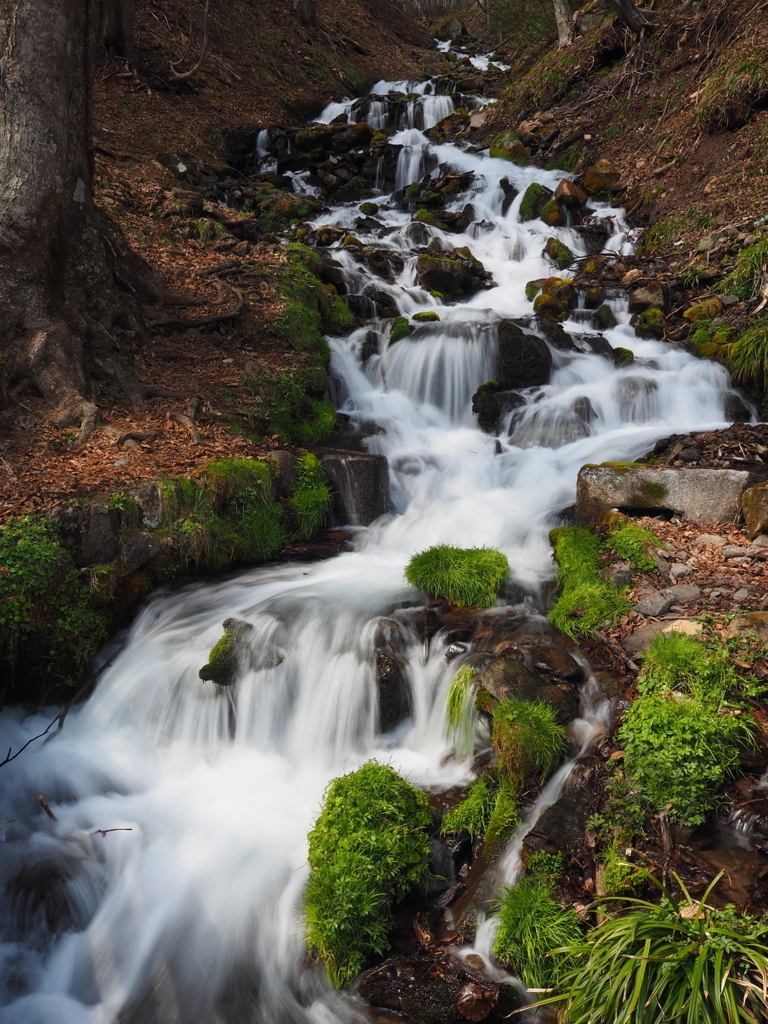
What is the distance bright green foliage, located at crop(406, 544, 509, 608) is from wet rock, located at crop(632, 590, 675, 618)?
1.31 meters

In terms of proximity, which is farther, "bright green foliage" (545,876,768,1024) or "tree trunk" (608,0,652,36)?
"tree trunk" (608,0,652,36)

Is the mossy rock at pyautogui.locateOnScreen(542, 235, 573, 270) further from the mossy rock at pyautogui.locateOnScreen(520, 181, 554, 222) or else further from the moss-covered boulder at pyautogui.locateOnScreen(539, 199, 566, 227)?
the mossy rock at pyautogui.locateOnScreen(520, 181, 554, 222)

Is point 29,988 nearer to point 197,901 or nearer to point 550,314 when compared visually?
point 197,901

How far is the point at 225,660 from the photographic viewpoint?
551 centimetres

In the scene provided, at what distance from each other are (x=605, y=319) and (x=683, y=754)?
343 inches

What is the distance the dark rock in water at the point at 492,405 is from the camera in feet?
31.2

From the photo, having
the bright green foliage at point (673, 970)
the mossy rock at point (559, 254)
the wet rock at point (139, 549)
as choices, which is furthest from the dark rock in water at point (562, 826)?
the mossy rock at point (559, 254)

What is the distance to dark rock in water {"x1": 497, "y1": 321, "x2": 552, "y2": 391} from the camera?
32.2 feet

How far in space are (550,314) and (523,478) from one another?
4.40 metres

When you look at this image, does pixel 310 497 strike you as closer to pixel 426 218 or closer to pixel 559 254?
pixel 559 254

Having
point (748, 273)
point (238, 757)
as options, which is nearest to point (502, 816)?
point (238, 757)

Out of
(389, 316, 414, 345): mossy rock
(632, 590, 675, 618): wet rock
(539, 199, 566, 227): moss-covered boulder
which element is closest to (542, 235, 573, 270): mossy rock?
(539, 199, 566, 227): moss-covered boulder

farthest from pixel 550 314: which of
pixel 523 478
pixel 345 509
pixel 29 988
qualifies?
pixel 29 988

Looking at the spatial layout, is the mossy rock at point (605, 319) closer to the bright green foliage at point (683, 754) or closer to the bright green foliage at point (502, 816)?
the bright green foliage at point (683, 754)
